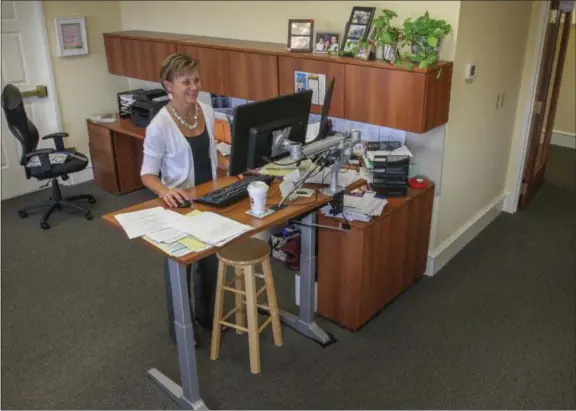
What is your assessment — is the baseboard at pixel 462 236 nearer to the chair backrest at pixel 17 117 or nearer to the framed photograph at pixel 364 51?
the framed photograph at pixel 364 51

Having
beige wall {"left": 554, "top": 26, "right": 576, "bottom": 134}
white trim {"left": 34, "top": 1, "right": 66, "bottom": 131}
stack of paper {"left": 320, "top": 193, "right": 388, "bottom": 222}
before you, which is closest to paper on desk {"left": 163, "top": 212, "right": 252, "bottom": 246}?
stack of paper {"left": 320, "top": 193, "right": 388, "bottom": 222}

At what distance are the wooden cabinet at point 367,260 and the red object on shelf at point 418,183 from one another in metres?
0.04

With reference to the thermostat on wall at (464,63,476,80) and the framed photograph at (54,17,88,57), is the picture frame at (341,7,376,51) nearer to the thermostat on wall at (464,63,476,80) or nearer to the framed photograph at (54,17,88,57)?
the thermostat on wall at (464,63,476,80)

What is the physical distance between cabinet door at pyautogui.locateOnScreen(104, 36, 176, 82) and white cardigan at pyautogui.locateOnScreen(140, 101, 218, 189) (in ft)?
5.81

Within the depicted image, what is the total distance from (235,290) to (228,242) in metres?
0.69

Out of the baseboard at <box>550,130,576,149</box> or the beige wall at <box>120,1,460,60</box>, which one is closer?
the beige wall at <box>120,1,460,60</box>

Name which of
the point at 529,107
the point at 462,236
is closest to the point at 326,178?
the point at 462,236

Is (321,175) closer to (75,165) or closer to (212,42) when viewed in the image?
(212,42)

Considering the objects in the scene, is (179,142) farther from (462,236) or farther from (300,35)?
(462,236)

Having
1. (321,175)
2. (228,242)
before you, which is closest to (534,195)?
(321,175)

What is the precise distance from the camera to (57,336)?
2.89 meters

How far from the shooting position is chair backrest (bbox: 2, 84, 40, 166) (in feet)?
12.7

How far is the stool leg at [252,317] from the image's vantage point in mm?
2477

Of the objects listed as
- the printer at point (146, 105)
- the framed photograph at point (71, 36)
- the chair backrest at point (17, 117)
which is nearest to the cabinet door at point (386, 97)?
the printer at point (146, 105)
